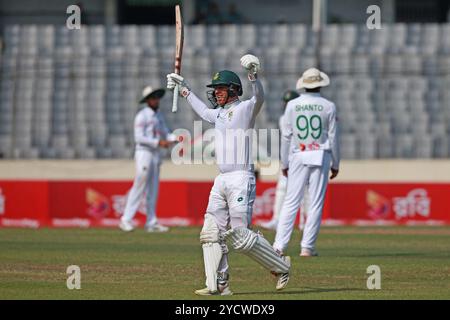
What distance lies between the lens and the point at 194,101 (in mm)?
13289

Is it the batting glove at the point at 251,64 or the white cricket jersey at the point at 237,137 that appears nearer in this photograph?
the batting glove at the point at 251,64

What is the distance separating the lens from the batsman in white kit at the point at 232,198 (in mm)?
12531

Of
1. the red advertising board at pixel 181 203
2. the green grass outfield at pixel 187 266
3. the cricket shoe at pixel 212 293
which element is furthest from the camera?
the red advertising board at pixel 181 203

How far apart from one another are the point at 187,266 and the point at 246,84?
16.2 meters

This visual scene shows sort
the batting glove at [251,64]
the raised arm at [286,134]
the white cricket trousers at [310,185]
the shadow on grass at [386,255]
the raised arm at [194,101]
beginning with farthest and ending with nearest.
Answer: the shadow on grass at [386,255] < the raised arm at [286,134] < the white cricket trousers at [310,185] < the raised arm at [194,101] < the batting glove at [251,64]

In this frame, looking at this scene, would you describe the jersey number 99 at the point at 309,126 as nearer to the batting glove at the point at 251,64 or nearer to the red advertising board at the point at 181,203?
the batting glove at the point at 251,64

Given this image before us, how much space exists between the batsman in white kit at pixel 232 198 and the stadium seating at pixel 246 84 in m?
18.1

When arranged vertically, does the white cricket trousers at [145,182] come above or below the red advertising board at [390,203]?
above

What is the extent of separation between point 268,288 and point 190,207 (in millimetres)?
13960

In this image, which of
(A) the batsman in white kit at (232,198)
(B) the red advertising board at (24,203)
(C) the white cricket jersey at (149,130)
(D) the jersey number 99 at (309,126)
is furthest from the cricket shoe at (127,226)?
(A) the batsman in white kit at (232,198)

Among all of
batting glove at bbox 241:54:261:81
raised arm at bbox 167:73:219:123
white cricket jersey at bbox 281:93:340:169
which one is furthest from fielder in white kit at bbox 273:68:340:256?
batting glove at bbox 241:54:261:81

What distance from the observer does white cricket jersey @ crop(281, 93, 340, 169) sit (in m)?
17.1

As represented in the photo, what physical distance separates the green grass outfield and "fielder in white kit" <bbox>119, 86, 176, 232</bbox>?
1.36 ft

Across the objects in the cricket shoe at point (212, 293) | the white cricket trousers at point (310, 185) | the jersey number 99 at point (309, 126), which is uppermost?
the jersey number 99 at point (309, 126)
